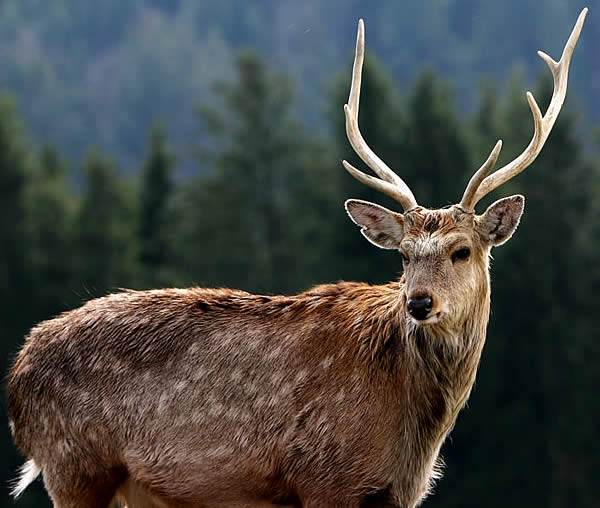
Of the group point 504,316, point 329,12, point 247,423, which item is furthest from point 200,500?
point 329,12

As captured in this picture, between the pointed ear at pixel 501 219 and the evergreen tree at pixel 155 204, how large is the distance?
44.2 metres

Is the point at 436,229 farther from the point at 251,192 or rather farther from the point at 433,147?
the point at 251,192

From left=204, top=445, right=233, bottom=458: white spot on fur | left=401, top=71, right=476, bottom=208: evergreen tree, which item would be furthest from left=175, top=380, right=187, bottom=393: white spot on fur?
left=401, top=71, right=476, bottom=208: evergreen tree

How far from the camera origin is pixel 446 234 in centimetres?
873

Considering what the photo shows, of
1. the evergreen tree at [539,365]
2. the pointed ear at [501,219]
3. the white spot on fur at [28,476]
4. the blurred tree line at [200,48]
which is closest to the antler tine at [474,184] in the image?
the pointed ear at [501,219]

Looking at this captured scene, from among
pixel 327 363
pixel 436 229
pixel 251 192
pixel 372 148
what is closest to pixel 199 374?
pixel 327 363

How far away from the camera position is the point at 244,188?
178ft

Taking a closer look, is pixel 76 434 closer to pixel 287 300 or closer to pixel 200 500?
pixel 200 500

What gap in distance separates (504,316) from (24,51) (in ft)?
396

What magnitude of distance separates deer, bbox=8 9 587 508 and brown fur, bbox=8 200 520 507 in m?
0.01

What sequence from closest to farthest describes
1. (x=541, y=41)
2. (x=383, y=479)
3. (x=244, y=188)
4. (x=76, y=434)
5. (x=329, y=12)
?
(x=383, y=479), (x=76, y=434), (x=244, y=188), (x=541, y=41), (x=329, y=12)

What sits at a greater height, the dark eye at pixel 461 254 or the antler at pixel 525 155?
the antler at pixel 525 155

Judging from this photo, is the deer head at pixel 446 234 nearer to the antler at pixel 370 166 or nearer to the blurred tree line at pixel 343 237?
the antler at pixel 370 166

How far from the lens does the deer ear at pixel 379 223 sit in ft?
29.8
